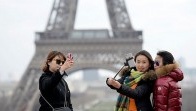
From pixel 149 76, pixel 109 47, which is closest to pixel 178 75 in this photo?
pixel 149 76

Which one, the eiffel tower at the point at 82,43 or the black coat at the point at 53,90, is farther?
the eiffel tower at the point at 82,43

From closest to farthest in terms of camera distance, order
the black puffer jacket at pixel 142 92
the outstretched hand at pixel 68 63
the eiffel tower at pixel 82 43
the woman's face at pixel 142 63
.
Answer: the black puffer jacket at pixel 142 92, the outstretched hand at pixel 68 63, the woman's face at pixel 142 63, the eiffel tower at pixel 82 43

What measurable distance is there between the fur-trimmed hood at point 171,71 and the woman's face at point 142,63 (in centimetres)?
10

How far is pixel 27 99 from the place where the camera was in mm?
26828

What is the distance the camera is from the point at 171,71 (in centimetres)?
476

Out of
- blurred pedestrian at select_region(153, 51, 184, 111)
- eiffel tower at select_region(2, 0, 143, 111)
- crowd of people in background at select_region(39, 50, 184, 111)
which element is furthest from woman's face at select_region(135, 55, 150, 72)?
eiffel tower at select_region(2, 0, 143, 111)

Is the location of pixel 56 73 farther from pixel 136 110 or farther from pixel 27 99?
pixel 27 99

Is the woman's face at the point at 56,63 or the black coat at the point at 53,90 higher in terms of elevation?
the woman's face at the point at 56,63

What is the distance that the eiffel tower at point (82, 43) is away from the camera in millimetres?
25609

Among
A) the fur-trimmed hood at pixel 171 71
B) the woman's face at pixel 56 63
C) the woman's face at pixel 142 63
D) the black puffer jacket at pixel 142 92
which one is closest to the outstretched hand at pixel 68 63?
the woman's face at pixel 56 63

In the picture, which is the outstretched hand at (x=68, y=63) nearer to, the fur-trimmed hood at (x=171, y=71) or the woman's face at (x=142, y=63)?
the woman's face at (x=142, y=63)

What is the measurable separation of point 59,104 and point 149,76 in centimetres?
86

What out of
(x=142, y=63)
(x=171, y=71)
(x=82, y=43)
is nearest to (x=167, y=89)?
(x=171, y=71)

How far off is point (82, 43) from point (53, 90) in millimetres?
21429
